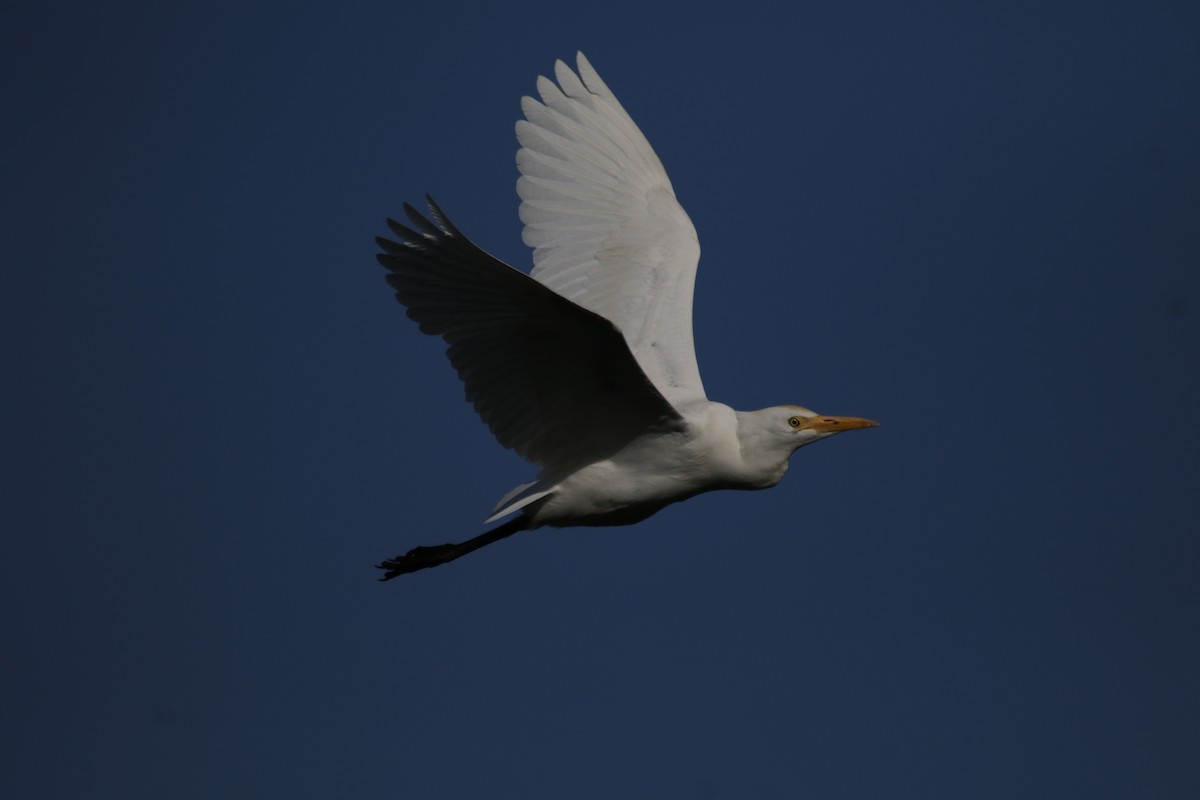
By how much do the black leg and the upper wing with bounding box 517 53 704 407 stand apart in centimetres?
208

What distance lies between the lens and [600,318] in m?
10.7

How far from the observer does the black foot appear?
13406 mm

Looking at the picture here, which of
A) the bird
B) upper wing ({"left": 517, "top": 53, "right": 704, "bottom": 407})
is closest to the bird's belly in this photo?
the bird

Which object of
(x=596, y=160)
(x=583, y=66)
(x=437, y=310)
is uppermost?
(x=583, y=66)

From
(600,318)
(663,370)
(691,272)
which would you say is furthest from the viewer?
(691,272)

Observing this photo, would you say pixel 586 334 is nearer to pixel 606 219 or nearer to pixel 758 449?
pixel 758 449

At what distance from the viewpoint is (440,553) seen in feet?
44.2

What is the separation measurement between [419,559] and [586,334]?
3507 mm

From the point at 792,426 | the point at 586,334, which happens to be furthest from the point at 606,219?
the point at 586,334

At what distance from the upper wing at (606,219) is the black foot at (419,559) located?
8.20ft

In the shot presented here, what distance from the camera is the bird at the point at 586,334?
11062 millimetres

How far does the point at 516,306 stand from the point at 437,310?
2.19ft

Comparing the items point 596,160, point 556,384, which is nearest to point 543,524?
point 556,384

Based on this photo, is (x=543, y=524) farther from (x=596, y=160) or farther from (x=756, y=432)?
(x=596, y=160)
